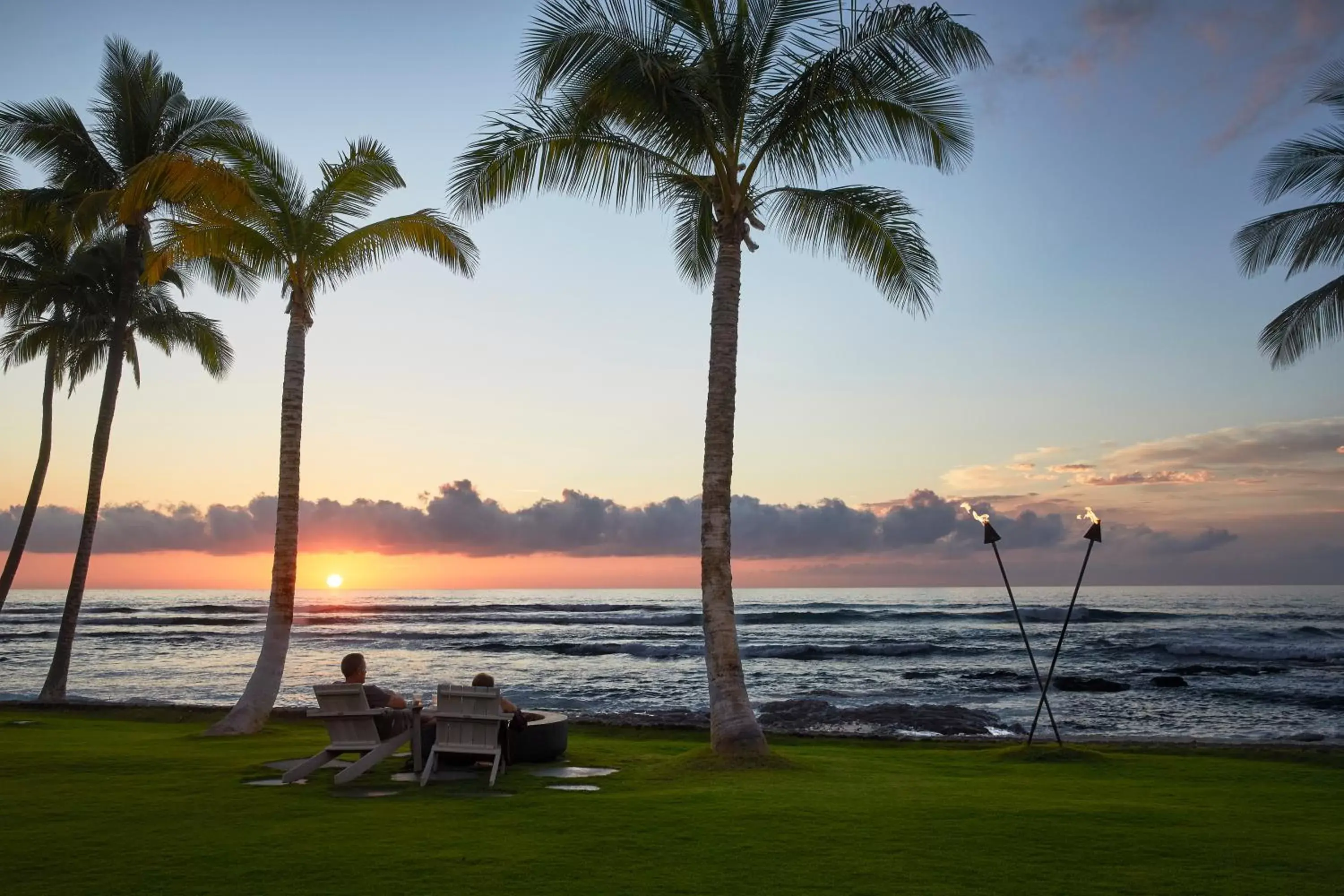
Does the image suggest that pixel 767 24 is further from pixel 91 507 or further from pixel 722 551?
pixel 91 507

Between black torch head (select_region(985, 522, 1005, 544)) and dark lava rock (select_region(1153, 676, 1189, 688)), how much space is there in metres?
20.1

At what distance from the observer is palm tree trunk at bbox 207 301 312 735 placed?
1359 cm

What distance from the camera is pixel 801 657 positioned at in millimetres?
41500

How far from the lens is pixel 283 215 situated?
46.3 feet

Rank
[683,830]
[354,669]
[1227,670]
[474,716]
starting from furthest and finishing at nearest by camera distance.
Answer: [1227,670]
[354,669]
[474,716]
[683,830]

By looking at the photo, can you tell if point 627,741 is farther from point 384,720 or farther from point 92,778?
point 92,778

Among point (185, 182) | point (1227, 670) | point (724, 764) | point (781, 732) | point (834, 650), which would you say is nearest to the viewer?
point (724, 764)

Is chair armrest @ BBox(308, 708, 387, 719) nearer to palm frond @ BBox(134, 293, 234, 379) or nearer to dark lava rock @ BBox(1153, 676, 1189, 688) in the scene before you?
palm frond @ BBox(134, 293, 234, 379)

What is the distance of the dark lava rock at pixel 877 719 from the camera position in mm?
18812

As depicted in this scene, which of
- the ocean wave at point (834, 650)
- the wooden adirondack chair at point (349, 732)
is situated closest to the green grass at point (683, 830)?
the wooden adirondack chair at point (349, 732)

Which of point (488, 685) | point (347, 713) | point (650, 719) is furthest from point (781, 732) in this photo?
point (347, 713)

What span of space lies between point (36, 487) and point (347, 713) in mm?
15673

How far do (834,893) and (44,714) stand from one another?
16.8 metres

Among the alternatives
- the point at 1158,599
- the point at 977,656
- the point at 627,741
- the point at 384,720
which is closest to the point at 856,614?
the point at 977,656
